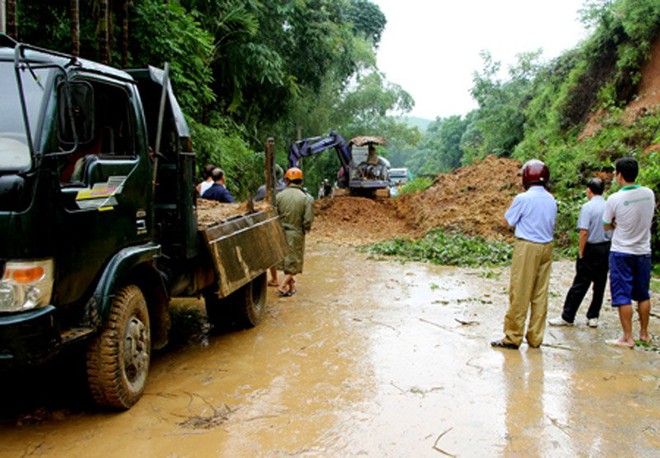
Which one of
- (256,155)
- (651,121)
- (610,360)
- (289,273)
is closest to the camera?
(610,360)

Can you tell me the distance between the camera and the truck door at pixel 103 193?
370 centimetres

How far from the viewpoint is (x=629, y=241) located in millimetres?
5906

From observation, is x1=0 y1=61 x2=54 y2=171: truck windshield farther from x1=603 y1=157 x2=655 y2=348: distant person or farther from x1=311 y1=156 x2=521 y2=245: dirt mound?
x1=311 y1=156 x2=521 y2=245: dirt mound

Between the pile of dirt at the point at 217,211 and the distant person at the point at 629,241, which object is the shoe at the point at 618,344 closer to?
the distant person at the point at 629,241

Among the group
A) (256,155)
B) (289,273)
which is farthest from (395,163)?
(289,273)

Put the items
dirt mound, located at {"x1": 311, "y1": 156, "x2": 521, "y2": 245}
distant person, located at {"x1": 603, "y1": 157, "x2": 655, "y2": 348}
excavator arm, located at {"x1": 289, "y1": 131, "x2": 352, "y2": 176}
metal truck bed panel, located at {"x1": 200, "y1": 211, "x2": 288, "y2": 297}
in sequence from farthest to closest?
excavator arm, located at {"x1": 289, "y1": 131, "x2": 352, "y2": 176} < dirt mound, located at {"x1": 311, "y1": 156, "x2": 521, "y2": 245} < distant person, located at {"x1": 603, "y1": 157, "x2": 655, "y2": 348} < metal truck bed panel, located at {"x1": 200, "y1": 211, "x2": 288, "y2": 297}

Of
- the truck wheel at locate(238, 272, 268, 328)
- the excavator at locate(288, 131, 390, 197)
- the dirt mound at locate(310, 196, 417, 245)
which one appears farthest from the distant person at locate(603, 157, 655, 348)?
the excavator at locate(288, 131, 390, 197)

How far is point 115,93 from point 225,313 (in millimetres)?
3030

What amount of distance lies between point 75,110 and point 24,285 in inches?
45.0

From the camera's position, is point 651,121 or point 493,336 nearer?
point 493,336

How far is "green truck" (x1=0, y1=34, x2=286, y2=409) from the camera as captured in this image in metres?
3.39

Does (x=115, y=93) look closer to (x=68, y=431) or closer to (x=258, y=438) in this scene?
(x=68, y=431)

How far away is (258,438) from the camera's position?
12.9 feet

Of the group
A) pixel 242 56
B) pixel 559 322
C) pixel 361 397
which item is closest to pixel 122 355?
pixel 361 397
